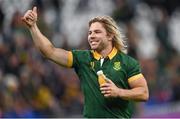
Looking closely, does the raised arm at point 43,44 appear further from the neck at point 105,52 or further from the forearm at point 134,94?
the forearm at point 134,94

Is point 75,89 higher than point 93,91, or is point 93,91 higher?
point 93,91

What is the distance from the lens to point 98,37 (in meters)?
9.00

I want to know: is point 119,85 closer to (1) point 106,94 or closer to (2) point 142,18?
(1) point 106,94

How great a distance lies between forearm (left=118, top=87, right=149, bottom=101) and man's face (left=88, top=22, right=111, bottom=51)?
60 centimetres

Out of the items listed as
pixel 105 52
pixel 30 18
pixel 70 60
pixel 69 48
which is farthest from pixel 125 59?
pixel 69 48

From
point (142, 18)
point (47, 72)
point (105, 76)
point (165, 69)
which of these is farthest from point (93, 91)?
point (142, 18)

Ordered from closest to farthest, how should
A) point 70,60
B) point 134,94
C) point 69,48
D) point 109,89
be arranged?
1. point 109,89
2. point 134,94
3. point 70,60
4. point 69,48

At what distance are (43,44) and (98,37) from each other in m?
0.59

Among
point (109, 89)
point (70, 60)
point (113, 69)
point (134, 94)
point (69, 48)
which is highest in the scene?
point (70, 60)

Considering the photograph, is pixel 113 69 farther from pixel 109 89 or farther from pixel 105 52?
pixel 109 89

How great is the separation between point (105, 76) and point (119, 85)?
20 cm

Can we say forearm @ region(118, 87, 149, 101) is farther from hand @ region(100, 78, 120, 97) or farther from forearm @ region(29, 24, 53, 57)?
forearm @ region(29, 24, 53, 57)

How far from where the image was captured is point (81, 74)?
914 cm

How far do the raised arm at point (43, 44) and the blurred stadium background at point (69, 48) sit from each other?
4.85 m
